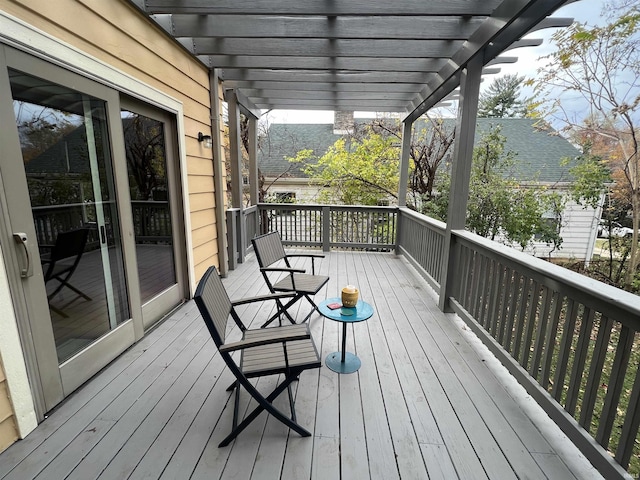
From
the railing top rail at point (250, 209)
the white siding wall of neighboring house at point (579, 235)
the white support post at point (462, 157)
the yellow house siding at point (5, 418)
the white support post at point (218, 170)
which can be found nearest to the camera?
the yellow house siding at point (5, 418)

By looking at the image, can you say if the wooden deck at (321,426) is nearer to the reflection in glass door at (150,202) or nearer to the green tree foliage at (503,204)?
the reflection in glass door at (150,202)

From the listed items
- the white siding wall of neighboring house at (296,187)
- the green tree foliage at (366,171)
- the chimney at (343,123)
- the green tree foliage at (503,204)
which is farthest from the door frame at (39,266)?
the chimney at (343,123)

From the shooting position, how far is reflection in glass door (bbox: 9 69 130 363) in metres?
1.61

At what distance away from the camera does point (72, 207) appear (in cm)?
188

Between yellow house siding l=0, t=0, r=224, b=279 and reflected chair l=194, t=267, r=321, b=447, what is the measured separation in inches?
64.3

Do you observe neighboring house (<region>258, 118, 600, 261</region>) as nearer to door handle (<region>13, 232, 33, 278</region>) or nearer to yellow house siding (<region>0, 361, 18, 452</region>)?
door handle (<region>13, 232, 33, 278</region>)

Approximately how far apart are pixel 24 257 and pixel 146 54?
6.28 ft

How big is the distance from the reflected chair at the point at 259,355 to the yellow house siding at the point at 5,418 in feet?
3.29

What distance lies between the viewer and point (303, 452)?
1.45 m

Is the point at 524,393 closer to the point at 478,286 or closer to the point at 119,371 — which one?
the point at 478,286

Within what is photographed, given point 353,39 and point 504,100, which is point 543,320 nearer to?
point 353,39

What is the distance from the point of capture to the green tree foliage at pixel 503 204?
20.0 feet

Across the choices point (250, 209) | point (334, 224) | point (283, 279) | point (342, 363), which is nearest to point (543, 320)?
point (342, 363)

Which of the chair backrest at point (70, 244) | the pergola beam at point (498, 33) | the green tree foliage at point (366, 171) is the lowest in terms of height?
the chair backrest at point (70, 244)
